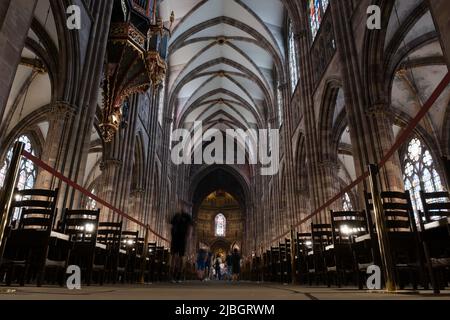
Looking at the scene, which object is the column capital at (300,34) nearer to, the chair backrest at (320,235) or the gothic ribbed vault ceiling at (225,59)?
the gothic ribbed vault ceiling at (225,59)

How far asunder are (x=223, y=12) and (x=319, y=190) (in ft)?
48.2

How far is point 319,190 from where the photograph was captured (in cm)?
1235

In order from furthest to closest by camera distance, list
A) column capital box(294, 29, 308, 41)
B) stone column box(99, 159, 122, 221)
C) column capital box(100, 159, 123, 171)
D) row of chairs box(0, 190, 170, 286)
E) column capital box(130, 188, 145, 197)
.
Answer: column capital box(130, 188, 145, 197) < column capital box(294, 29, 308, 41) < column capital box(100, 159, 123, 171) < stone column box(99, 159, 122, 221) < row of chairs box(0, 190, 170, 286)

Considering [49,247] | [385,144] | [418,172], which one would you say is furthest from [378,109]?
[418,172]

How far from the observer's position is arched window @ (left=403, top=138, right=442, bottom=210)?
15445 millimetres

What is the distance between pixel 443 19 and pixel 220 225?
4061 cm

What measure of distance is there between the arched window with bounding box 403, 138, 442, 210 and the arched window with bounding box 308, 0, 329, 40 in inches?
329

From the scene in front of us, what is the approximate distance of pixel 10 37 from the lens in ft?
15.5

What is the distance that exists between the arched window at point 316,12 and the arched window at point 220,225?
32907 millimetres

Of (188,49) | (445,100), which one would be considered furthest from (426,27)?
(188,49)

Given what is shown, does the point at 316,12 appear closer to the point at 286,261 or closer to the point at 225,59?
the point at 286,261

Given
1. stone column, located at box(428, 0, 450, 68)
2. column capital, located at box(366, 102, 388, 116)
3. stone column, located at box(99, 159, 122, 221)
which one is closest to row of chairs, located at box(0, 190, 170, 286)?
stone column, located at box(99, 159, 122, 221)

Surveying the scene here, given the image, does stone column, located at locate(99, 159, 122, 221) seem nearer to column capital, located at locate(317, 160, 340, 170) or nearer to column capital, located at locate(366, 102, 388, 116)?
column capital, located at locate(317, 160, 340, 170)
